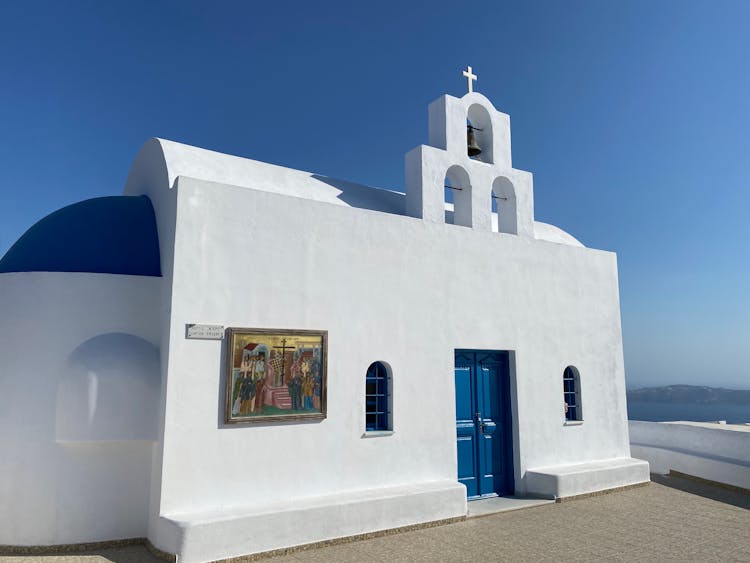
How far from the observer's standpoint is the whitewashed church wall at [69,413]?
703cm

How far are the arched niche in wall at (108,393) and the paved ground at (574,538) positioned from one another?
1.49 meters

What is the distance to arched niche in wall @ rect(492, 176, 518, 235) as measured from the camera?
37.0 ft

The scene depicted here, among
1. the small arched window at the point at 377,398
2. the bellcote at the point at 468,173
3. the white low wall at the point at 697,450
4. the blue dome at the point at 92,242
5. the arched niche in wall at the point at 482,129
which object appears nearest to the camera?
the blue dome at the point at 92,242

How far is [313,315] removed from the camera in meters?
8.26

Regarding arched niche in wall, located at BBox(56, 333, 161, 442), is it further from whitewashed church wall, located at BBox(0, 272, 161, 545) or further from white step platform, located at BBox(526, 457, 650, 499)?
white step platform, located at BBox(526, 457, 650, 499)

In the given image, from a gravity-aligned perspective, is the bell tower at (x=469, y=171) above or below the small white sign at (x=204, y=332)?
above

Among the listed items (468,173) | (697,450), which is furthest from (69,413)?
(697,450)

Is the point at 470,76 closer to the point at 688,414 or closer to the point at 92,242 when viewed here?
the point at 92,242

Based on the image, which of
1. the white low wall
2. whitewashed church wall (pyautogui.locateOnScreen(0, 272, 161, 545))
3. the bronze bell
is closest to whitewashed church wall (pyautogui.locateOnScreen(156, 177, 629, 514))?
whitewashed church wall (pyautogui.locateOnScreen(0, 272, 161, 545))

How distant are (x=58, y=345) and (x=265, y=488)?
10.9 ft

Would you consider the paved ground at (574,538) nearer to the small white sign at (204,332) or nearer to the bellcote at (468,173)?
the small white sign at (204,332)

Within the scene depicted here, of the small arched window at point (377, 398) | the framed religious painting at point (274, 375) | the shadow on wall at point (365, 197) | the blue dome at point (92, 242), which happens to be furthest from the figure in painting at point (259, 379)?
the shadow on wall at point (365, 197)

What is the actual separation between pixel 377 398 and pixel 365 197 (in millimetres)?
3855

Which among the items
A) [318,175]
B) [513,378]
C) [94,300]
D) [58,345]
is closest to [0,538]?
[58,345]
